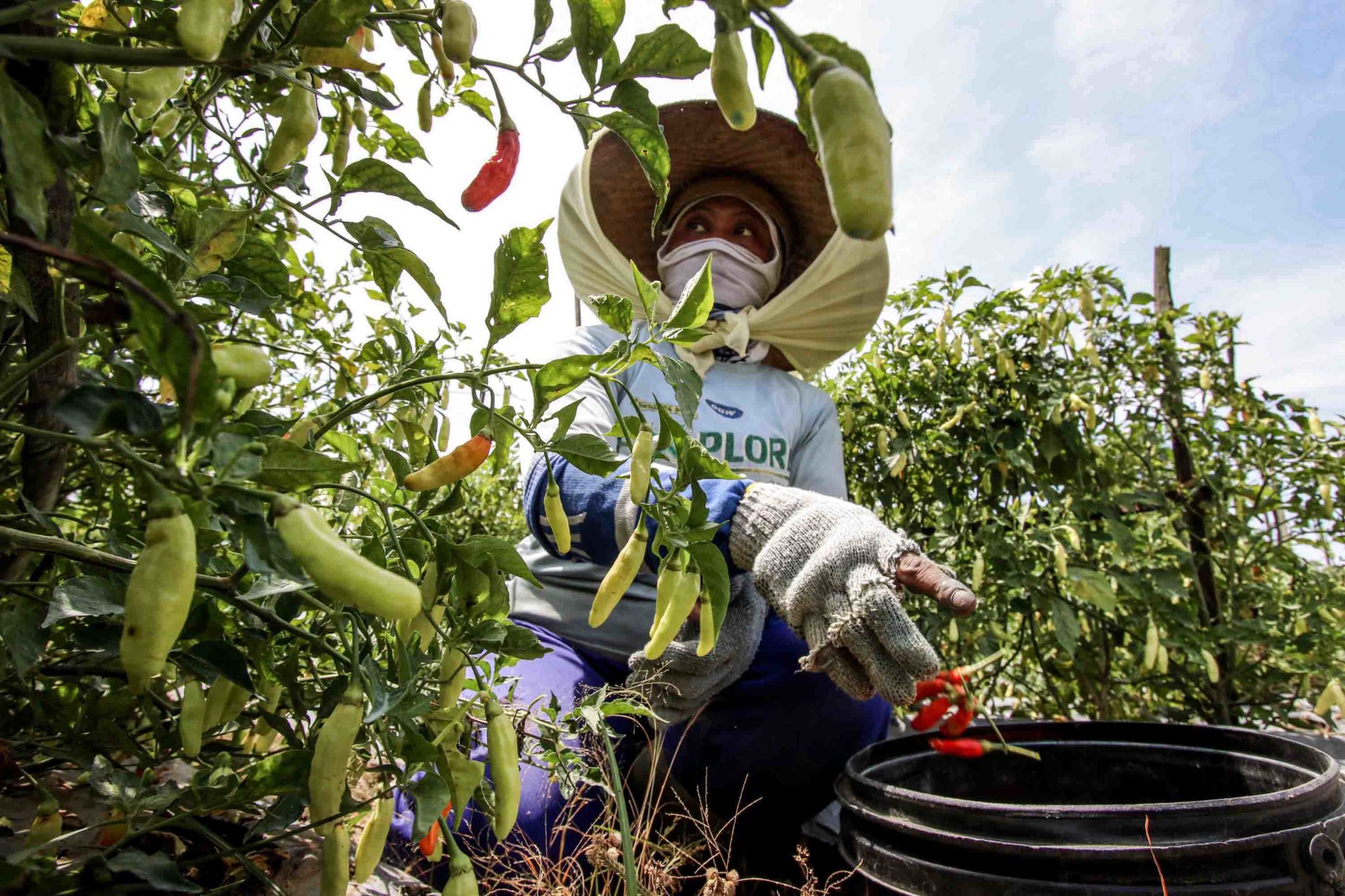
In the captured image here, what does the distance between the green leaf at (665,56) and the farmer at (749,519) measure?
0.17 meters

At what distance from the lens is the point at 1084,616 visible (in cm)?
205

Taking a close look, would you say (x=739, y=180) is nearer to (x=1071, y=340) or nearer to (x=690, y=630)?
(x=1071, y=340)

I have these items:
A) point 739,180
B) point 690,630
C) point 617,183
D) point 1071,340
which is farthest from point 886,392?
point 690,630

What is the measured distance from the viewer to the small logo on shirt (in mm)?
1707

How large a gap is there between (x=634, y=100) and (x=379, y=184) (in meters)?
0.22

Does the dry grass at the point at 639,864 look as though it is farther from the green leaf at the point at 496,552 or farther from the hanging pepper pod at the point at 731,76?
the hanging pepper pod at the point at 731,76

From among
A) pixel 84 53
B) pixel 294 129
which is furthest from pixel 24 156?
pixel 294 129

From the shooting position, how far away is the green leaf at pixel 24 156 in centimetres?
32

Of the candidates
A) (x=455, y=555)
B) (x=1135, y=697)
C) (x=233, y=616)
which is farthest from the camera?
(x=1135, y=697)

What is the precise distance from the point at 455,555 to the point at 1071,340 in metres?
1.90

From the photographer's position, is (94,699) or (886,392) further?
(886,392)

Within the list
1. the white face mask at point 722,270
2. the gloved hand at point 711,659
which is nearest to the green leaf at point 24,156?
the gloved hand at point 711,659

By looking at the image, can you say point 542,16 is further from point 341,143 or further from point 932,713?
point 932,713

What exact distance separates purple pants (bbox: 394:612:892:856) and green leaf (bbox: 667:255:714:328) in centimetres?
89
